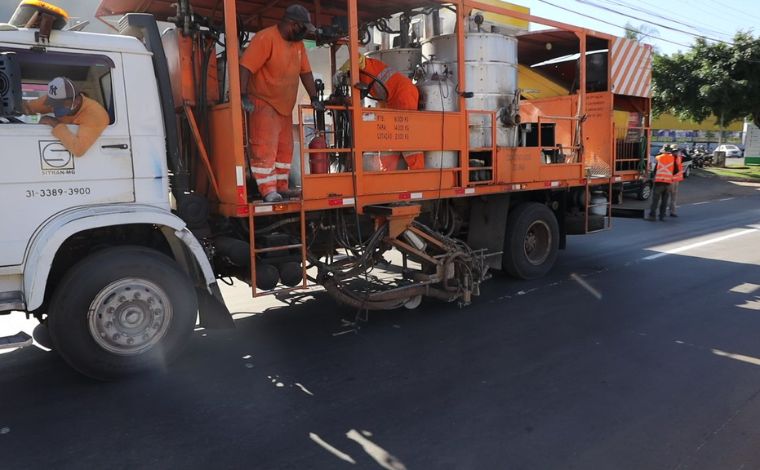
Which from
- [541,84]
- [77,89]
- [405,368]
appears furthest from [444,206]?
[77,89]

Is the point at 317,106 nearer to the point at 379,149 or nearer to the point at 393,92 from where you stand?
the point at 379,149

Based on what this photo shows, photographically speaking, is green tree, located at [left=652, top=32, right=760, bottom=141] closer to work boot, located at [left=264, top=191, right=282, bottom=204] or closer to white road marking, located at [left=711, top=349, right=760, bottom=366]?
white road marking, located at [left=711, top=349, right=760, bottom=366]

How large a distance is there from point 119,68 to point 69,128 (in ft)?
1.96

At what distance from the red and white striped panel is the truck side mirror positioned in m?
7.31

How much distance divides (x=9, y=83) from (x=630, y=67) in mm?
7885

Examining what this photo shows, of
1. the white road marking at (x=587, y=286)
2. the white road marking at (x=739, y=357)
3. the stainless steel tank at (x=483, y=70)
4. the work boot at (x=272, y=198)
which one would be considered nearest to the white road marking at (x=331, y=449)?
the work boot at (x=272, y=198)

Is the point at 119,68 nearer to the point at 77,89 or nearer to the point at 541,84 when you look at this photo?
the point at 77,89

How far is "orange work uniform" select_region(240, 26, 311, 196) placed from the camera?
5.04 meters

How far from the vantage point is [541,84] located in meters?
9.18

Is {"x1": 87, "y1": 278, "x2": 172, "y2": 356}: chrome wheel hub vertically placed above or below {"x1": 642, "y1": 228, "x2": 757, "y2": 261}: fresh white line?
above

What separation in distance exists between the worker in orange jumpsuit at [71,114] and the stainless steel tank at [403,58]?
3613 mm

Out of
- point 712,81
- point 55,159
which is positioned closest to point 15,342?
point 55,159

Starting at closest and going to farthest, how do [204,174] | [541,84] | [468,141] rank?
[204,174] < [468,141] < [541,84]

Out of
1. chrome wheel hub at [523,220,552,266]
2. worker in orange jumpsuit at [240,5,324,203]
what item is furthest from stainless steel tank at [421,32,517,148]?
worker in orange jumpsuit at [240,5,324,203]
